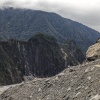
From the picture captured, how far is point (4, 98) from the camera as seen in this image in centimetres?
2838

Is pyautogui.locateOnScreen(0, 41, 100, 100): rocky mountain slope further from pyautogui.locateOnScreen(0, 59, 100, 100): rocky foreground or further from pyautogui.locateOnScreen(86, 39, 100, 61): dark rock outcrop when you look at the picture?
pyautogui.locateOnScreen(86, 39, 100, 61): dark rock outcrop

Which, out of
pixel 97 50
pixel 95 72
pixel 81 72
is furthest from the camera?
pixel 97 50

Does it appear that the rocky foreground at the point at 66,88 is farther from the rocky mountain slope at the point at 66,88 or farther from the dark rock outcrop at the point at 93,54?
the dark rock outcrop at the point at 93,54

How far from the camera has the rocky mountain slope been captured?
21109 mm

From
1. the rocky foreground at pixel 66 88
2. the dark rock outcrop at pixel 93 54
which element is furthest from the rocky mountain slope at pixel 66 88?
the dark rock outcrop at pixel 93 54

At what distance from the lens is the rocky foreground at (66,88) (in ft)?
69.3

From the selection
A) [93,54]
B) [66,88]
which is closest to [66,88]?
[66,88]

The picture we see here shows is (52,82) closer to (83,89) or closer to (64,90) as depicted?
(64,90)

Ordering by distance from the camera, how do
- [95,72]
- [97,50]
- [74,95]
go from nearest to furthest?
[74,95] < [95,72] < [97,50]

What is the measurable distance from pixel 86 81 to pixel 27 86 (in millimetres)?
7215

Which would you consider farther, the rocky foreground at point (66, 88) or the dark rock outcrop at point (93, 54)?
the dark rock outcrop at point (93, 54)

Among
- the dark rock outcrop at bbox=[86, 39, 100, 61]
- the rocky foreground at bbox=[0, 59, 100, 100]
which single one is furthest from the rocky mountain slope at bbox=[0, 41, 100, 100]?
the dark rock outcrop at bbox=[86, 39, 100, 61]

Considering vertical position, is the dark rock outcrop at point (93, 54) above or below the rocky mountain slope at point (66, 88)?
above

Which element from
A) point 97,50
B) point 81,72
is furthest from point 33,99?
point 97,50
